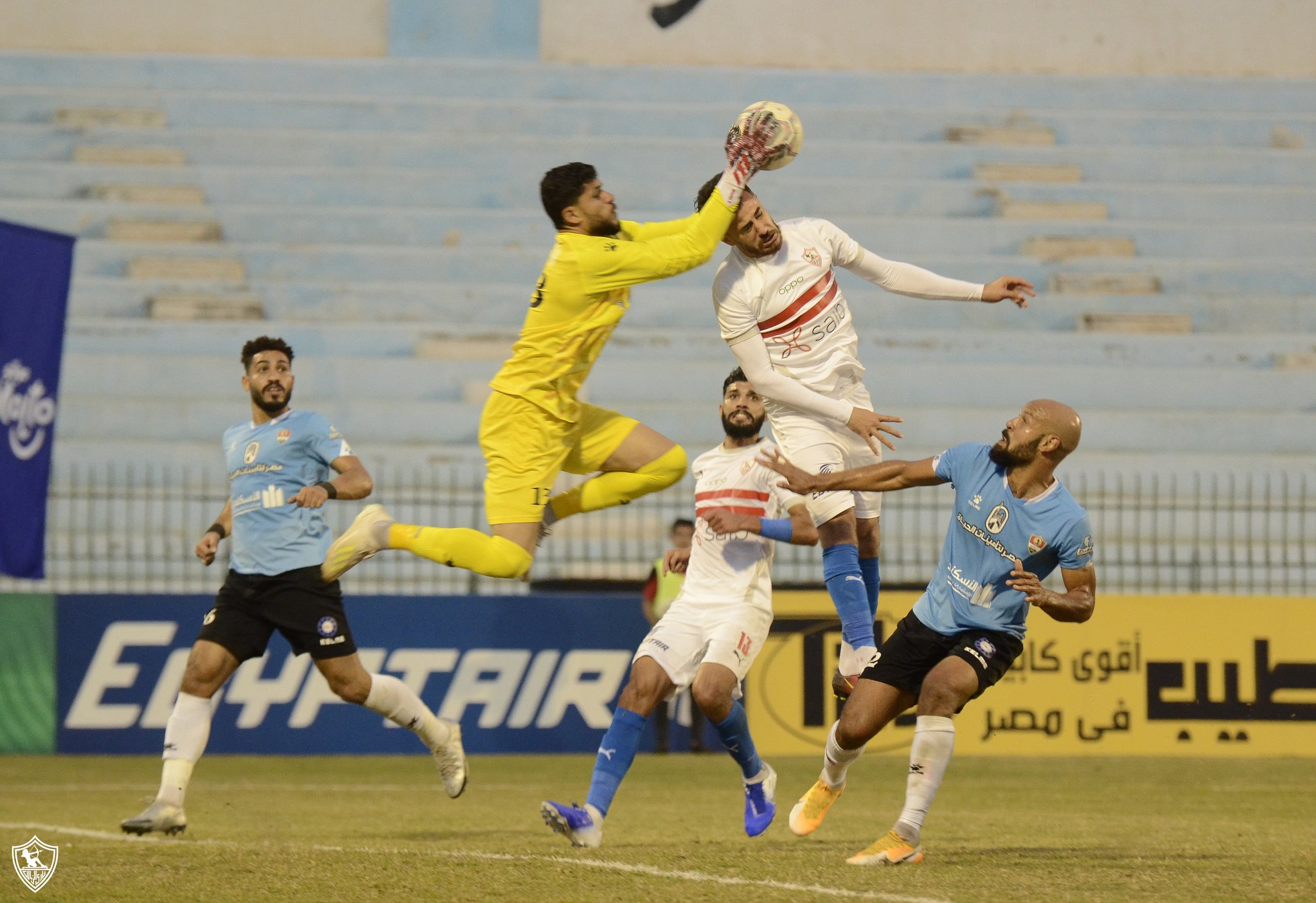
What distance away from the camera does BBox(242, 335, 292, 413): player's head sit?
30.3ft

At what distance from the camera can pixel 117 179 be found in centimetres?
2239

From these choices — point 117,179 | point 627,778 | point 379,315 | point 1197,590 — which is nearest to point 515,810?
point 627,778

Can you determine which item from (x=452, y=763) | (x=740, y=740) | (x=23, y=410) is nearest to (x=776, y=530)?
(x=740, y=740)

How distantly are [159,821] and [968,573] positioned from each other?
4.08 m

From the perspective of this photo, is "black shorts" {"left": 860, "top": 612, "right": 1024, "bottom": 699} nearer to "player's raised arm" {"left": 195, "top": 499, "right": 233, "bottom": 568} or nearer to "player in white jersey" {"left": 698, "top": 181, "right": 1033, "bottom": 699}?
"player in white jersey" {"left": 698, "top": 181, "right": 1033, "bottom": 699}

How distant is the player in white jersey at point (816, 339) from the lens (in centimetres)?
841

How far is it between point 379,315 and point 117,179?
15.0ft

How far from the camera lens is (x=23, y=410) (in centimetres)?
1205

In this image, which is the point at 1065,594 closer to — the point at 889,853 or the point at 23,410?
the point at 889,853

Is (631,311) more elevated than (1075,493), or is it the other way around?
(631,311)

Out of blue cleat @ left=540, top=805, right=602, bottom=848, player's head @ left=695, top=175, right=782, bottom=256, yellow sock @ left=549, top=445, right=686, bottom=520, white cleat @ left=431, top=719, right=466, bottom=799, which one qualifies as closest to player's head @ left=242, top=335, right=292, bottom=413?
yellow sock @ left=549, top=445, right=686, bottom=520

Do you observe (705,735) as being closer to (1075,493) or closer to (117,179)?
(1075,493)

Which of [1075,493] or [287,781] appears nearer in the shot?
[287,781]

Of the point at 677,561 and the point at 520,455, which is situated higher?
the point at 520,455
